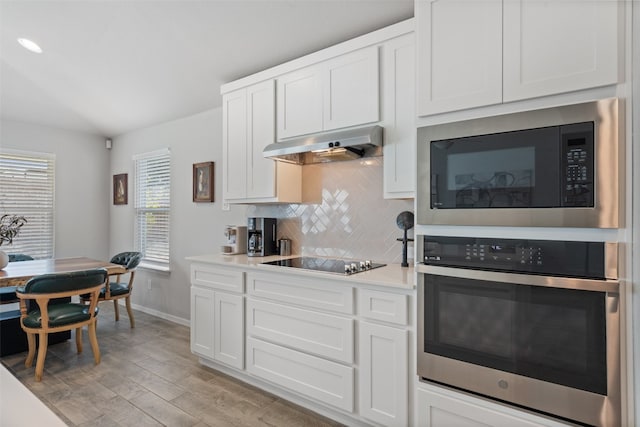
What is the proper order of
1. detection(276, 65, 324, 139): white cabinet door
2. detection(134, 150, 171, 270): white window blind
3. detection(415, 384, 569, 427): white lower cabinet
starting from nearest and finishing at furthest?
detection(415, 384, 569, 427): white lower cabinet, detection(276, 65, 324, 139): white cabinet door, detection(134, 150, 171, 270): white window blind

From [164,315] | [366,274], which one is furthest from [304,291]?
[164,315]

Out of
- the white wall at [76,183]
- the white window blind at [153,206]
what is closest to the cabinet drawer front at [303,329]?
the white window blind at [153,206]

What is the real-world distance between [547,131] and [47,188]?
19.1ft

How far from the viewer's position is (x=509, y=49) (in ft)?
4.92

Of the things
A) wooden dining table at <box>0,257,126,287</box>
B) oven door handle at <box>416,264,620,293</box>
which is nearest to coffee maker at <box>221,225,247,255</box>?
wooden dining table at <box>0,257,126,287</box>

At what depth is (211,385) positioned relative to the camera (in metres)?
2.69

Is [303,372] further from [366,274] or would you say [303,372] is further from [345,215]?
[345,215]

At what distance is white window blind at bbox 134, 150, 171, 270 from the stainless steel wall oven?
383 centimetres

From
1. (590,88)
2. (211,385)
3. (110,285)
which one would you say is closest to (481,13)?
(590,88)

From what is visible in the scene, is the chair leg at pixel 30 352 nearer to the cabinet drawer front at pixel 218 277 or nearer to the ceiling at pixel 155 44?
the cabinet drawer front at pixel 218 277

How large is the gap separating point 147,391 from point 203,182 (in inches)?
88.0

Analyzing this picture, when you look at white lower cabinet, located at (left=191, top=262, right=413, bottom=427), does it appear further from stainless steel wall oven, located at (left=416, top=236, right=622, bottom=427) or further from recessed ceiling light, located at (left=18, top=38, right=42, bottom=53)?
recessed ceiling light, located at (left=18, top=38, right=42, bottom=53)

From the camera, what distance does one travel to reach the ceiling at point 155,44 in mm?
2480

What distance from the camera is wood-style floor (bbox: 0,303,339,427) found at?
226cm
